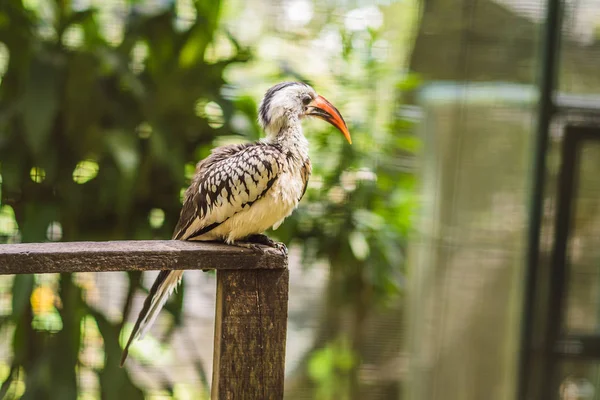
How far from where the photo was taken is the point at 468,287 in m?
2.66

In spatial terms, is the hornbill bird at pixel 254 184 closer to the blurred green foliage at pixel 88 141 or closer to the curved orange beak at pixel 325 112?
the curved orange beak at pixel 325 112

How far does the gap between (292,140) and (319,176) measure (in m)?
1.08

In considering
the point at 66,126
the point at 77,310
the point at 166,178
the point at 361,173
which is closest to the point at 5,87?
the point at 66,126

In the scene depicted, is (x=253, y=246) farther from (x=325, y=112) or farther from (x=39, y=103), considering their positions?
(x=39, y=103)

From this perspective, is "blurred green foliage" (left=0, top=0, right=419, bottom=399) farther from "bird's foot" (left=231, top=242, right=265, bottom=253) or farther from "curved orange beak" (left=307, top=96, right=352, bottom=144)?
"bird's foot" (left=231, top=242, right=265, bottom=253)

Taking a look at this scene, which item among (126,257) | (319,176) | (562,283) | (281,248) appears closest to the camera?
(126,257)

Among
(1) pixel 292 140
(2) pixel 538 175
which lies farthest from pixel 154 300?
(2) pixel 538 175

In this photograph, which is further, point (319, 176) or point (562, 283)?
point (562, 283)

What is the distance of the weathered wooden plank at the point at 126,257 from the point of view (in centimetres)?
91

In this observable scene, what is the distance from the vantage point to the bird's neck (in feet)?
3.99

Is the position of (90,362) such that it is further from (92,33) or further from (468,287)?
(468,287)

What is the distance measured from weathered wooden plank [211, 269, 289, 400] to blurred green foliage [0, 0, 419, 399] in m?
0.97

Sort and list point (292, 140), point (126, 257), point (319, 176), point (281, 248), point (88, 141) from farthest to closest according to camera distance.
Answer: point (319, 176) → point (88, 141) → point (292, 140) → point (281, 248) → point (126, 257)

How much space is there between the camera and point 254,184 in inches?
45.8
